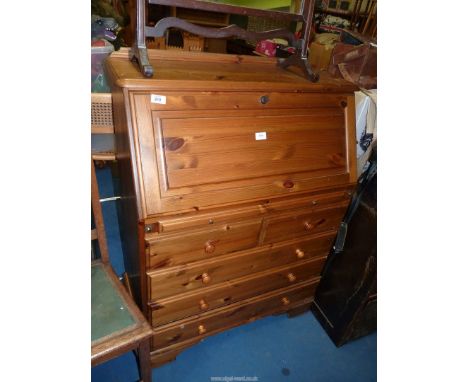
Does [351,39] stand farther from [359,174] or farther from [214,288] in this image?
[214,288]

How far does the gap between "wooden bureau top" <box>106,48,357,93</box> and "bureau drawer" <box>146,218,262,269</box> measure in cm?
55

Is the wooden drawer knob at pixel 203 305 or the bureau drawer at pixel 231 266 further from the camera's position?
the wooden drawer knob at pixel 203 305

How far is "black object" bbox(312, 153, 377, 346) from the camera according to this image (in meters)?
1.52

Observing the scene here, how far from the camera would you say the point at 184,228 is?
111 cm

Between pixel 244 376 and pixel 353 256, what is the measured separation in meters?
0.93

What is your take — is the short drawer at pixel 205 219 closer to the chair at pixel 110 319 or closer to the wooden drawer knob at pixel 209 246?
the wooden drawer knob at pixel 209 246

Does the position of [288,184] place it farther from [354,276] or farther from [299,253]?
[354,276]

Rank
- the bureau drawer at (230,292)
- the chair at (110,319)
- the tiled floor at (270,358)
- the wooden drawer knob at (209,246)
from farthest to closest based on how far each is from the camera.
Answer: the tiled floor at (270,358), the bureau drawer at (230,292), the wooden drawer knob at (209,246), the chair at (110,319)

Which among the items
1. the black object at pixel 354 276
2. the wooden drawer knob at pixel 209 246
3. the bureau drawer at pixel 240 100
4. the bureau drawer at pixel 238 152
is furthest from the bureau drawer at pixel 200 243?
the black object at pixel 354 276

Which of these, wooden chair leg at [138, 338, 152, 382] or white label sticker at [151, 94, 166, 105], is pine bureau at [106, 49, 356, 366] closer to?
white label sticker at [151, 94, 166, 105]

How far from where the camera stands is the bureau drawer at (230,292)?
1.34 metres

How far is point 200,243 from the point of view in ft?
3.95

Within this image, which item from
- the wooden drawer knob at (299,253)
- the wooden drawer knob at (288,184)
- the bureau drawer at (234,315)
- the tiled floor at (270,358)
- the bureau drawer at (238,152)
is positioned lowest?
the tiled floor at (270,358)
